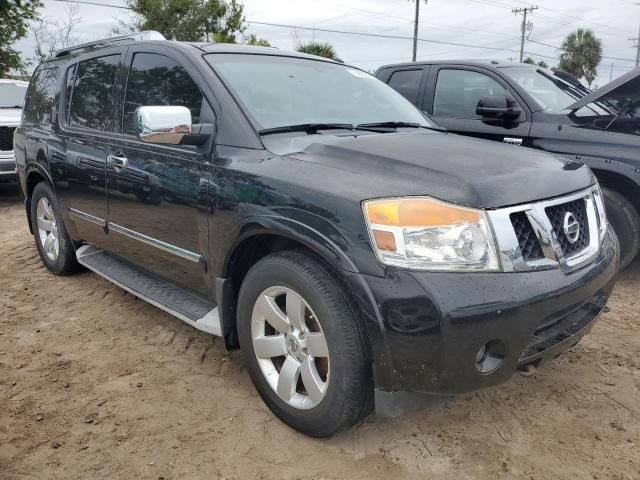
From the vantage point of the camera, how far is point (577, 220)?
2.30 meters

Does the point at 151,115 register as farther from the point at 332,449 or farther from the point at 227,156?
the point at 332,449

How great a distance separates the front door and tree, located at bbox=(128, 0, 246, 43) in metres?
23.5

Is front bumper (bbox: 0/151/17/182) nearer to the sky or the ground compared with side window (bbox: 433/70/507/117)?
nearer to the ground

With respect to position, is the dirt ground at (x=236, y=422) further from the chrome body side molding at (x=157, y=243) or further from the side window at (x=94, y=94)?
the side window at (x=94, y=94)

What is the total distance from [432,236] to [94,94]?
2868mm

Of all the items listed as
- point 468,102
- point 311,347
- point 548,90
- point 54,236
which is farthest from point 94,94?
point 548,90

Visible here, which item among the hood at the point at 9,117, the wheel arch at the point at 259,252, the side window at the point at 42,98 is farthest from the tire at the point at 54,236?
the hood at the point at 9,117

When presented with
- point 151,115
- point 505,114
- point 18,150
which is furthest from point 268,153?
point 18,150

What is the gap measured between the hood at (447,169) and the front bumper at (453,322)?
319mm

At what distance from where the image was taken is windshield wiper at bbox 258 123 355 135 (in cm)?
263

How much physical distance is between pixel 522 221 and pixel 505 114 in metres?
3.04

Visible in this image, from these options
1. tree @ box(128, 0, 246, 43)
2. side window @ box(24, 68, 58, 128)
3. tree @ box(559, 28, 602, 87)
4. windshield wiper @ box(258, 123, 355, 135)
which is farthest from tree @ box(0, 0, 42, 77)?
tree @ box(559, 28, 602, 87)

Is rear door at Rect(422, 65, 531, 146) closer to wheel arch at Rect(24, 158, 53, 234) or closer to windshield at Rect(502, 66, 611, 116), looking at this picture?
windshield at Rect(502, 66, 611, 116)

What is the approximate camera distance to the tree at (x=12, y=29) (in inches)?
682
